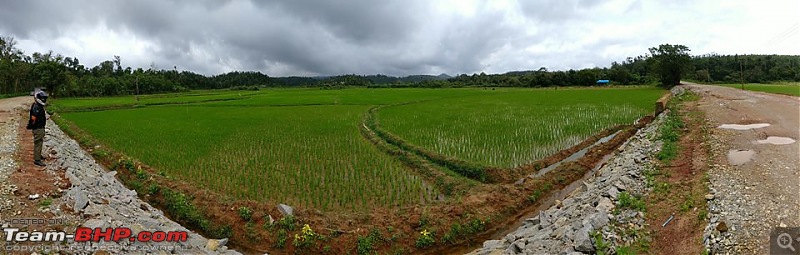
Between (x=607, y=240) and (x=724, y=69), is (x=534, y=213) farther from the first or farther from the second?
(x=724, y=69)

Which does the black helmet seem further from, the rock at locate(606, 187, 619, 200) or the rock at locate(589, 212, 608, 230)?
the rock at locate(606, 187, 619, 200)

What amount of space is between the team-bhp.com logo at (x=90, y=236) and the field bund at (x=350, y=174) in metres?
2.13

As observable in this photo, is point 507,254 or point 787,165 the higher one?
point 787,165

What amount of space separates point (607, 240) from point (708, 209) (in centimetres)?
207

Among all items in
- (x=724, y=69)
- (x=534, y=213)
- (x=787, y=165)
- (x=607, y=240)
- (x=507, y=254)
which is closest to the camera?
(x=607, y=240)

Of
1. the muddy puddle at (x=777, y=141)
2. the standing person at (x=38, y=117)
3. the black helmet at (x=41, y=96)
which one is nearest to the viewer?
the black helmet at (x=41, y=96)

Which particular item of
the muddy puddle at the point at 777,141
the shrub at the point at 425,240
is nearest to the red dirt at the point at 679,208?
the muddy puddle at the point at 777,141

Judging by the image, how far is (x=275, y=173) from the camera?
42.3ft

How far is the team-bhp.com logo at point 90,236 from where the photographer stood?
215 inches

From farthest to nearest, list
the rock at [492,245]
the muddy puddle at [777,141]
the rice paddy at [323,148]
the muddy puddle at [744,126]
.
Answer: the muddy puddle at [744,126], the rice paddy at [323,148], the muddy puddle at [777,141], the rock at [492,245]

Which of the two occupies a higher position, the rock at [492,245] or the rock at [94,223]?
the rock at [94,223]

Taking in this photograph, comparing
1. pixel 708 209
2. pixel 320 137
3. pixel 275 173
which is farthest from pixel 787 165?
pixel 320 137

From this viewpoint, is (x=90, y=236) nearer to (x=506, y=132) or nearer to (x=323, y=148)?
(x=323, y=148)

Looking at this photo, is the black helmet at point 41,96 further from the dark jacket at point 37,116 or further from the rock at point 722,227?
the rock at point 722,227
